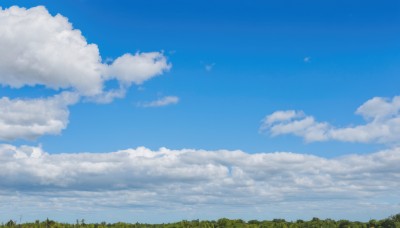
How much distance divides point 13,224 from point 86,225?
885 centimetres

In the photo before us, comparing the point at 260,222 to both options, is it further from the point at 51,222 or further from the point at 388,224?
the point at 51,222

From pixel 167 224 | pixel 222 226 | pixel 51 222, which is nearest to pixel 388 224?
pixel 222 226

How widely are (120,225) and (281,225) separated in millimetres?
22616

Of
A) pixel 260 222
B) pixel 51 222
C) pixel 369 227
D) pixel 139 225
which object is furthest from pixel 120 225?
pixel 369 227

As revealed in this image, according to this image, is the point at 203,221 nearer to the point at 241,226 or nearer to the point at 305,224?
the point at 241,226

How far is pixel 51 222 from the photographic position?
61938mm

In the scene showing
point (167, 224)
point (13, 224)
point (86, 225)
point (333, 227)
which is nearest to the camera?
point (13, 224)

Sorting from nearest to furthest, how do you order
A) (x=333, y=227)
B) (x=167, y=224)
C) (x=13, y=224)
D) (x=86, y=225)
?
(x=13, y=224) < (x=86, y=225) < (x=167, y=224) < (x=333, y=227)

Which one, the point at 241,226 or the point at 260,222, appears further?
the point at 260,222

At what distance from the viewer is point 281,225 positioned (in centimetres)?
7631

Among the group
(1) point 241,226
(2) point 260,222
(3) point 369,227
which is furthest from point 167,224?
(3) point 369,227

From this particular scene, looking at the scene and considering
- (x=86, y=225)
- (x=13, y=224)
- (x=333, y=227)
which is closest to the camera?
(x=13, y=224)

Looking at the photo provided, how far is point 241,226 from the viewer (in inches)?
2805

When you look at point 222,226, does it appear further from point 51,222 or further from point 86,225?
point 51,222
